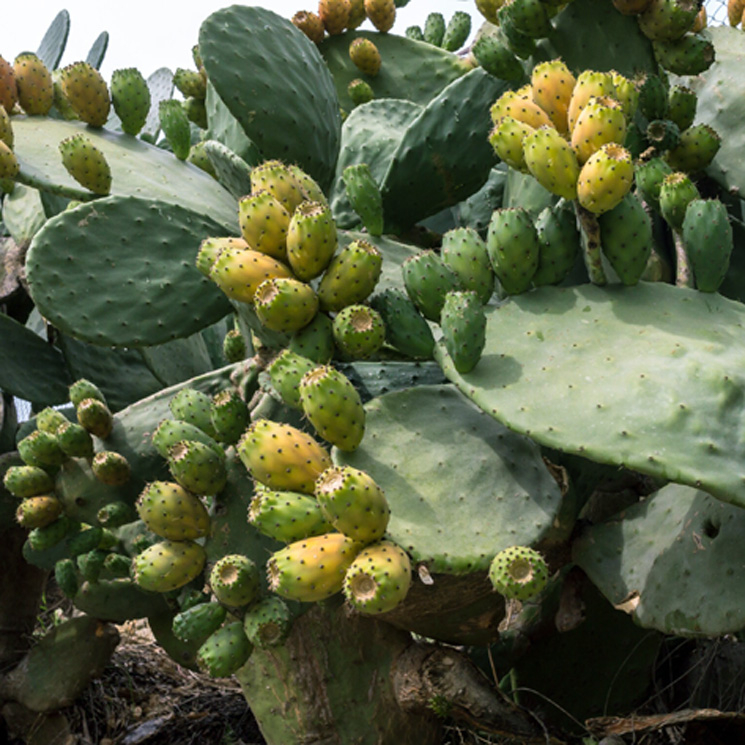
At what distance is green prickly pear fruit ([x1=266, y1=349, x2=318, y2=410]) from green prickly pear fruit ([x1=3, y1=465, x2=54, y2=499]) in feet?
2.17

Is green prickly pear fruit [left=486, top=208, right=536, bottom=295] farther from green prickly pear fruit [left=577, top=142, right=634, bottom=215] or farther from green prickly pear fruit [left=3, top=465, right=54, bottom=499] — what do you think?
green prickly pear fruit [left=3, top=465, right=54, bottom=499]

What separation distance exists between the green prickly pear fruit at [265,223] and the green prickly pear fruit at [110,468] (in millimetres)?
540

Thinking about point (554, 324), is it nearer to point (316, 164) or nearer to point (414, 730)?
point (316, 164)

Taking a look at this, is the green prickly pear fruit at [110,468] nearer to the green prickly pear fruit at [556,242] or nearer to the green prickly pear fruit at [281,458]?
the green prickly pear fruit at [281,458]

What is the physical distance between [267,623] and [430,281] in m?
0.54

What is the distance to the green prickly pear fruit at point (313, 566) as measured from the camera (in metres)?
0.99

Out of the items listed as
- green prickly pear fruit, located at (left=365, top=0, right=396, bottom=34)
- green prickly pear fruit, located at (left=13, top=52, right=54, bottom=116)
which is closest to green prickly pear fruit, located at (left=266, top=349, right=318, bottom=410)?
green prickly pear fruit, located at (left=13, top=52, right=54, bottom=116)

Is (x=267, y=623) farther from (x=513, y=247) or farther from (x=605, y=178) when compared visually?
(x=605, y=178)

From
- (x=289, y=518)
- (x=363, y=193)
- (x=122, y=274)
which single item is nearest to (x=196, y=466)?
(x=289, y=518)

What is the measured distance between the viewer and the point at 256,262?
1204 millimetres

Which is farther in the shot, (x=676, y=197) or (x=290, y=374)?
(x=676, y=197)

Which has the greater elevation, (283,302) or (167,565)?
(283,302)

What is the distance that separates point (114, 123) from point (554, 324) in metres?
2.00

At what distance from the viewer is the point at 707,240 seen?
1208 millimetres
